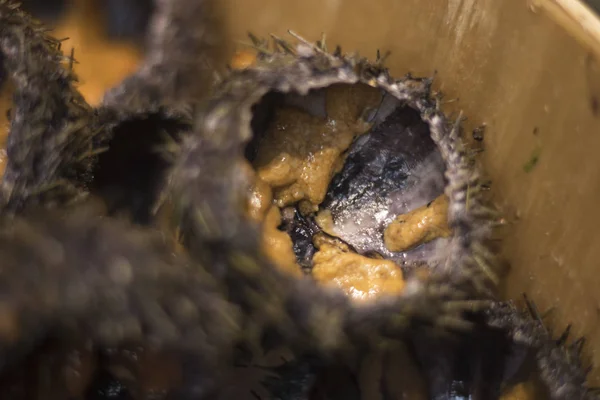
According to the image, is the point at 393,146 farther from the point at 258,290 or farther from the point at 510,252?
the point at 258,290

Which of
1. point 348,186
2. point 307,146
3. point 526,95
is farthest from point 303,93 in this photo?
point 526,95

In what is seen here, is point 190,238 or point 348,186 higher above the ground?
point 348,186

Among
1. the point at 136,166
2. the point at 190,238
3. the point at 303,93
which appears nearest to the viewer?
the point at 190,238

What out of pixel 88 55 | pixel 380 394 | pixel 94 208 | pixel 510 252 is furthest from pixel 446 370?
pixel 88 55

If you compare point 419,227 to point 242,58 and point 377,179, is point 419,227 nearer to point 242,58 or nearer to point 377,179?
point 377,179

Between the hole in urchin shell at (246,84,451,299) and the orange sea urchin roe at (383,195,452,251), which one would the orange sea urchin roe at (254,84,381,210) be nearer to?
the hole in urchin shell at (246,84,451,299)

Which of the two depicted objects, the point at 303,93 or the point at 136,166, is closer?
the point at 303,93
